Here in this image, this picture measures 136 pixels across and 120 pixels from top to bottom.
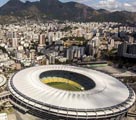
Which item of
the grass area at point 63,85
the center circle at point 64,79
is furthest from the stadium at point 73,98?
the center circle at point 64,79

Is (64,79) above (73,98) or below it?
below

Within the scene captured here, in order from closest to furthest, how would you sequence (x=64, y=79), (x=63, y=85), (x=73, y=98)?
1. (x=73, y=98)
2. (x=63, y=85)
3. (x=64, y=79)

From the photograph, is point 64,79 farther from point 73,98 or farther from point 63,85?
point 73,98

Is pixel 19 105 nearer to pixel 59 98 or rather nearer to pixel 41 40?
pixel 59 98

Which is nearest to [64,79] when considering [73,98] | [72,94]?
[72,94]

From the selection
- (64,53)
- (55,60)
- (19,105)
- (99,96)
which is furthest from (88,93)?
(64,53)

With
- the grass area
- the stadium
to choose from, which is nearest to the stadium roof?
the stadium

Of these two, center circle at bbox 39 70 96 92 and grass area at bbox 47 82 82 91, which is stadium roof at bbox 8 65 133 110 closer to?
center circle at bbox 39 70 96 92
